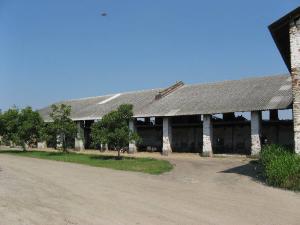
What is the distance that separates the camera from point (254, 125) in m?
26.8

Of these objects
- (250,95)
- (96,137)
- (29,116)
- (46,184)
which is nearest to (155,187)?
(46,184)

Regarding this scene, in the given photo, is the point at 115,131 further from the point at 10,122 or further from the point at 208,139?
the point at 10,122

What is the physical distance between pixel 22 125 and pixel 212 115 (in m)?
17.5

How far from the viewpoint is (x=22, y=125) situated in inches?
1467

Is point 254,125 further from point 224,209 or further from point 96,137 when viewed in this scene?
point 224,209

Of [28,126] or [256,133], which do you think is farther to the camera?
[28,126]

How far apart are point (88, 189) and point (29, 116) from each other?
25.4m

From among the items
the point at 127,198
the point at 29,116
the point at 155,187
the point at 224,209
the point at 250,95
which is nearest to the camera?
the point at 224,209

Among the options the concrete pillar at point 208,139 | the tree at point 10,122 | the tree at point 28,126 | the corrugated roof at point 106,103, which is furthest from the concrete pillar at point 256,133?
the tree at point 10,122

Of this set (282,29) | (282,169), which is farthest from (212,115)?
(282,169)

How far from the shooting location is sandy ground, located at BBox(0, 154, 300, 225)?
9398 mm

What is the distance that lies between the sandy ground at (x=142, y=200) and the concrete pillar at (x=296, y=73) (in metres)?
2.60

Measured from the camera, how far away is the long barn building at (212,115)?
2730 cm

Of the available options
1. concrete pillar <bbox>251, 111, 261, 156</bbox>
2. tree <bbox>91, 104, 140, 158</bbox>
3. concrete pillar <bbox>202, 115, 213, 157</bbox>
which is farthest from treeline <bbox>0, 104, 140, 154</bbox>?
concrete pillar <bbox>251, 111, 261, 156</bbox>
